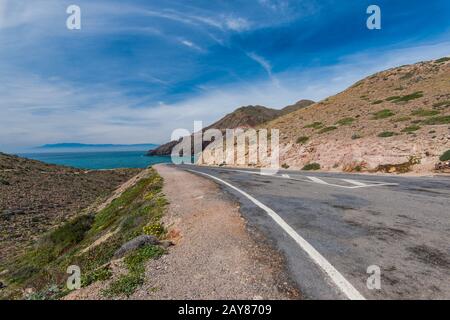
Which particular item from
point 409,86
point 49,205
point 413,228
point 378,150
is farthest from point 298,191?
point 409,86

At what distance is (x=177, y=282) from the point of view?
4781mm

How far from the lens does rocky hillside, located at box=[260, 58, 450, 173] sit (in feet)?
70.0

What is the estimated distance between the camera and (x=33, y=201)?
31.4 meters

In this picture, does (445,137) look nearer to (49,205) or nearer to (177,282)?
(177,282)

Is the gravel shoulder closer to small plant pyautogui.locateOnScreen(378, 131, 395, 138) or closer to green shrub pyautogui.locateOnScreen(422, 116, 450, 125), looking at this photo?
small plant pyautogui.locateOnScreen(378, 131, 395, 138)

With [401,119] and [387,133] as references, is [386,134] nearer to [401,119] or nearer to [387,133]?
[387,133]

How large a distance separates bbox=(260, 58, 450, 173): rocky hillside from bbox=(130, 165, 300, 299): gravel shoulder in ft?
55.7

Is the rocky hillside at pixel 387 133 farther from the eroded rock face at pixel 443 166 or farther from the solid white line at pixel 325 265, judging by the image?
the solid white line at pixel 325 265

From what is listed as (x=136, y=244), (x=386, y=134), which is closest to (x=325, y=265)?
(x=136, y=244)

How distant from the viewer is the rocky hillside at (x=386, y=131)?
21.3 m

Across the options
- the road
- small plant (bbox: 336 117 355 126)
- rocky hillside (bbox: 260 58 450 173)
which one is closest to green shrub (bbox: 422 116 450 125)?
rocky hillside (bbox: 260 58 450 173)

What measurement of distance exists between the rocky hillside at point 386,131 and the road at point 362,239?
11.5 metres
